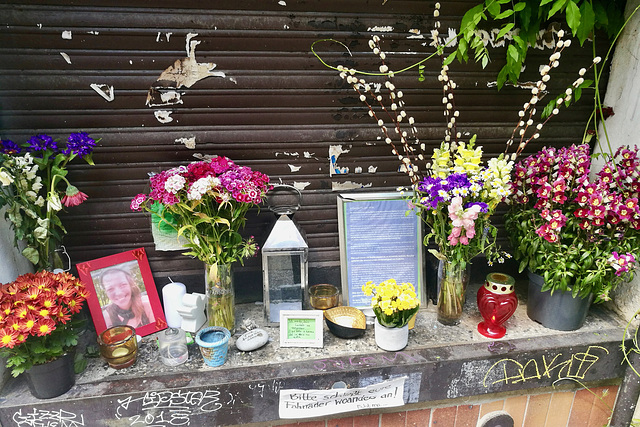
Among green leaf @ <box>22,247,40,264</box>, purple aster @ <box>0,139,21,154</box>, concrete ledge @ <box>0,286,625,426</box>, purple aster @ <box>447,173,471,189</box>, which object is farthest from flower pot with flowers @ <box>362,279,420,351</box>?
purple aster @ <box>0,139,21,154</box>

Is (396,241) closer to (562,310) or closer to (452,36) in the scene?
(562,310)

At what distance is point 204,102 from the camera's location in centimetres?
212

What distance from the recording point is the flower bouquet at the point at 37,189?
175 cm

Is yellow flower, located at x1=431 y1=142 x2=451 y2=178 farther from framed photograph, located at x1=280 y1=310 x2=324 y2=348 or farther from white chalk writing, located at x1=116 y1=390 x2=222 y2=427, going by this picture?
white chalk writing, located at x1=116 y1=390 x2=222 y2=427

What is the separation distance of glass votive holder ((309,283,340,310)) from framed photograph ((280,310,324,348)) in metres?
0.21

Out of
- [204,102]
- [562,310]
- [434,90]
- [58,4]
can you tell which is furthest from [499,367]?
[58,4]

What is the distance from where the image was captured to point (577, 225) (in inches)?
79.8

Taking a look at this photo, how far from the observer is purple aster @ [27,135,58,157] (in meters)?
1.81

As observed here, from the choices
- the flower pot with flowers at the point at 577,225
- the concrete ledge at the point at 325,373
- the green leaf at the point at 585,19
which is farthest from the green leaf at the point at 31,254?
the green leaf at the point at 585,19

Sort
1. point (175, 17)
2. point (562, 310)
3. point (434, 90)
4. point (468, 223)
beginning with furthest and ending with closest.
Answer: point (434, 90), point (562, 310), point (175, 17), point (468, 223)

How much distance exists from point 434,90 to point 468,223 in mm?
917

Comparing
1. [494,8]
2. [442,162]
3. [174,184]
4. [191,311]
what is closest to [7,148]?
[174,184]

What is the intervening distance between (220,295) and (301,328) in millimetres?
464

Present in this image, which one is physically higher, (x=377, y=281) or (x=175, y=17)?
(x=175, y=17)
